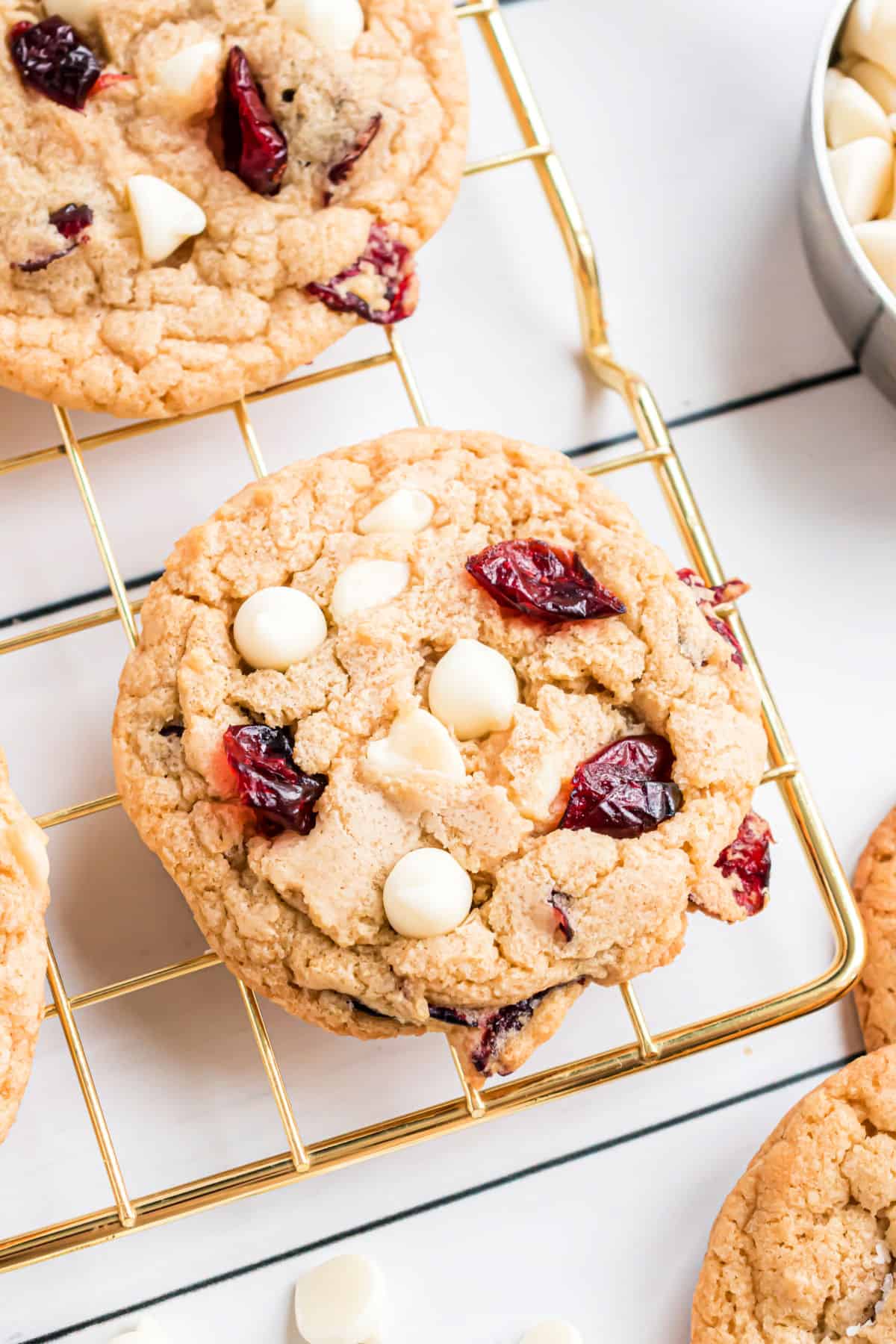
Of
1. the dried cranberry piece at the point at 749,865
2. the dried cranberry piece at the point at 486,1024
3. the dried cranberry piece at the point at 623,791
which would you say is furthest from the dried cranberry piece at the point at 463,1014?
the dried cranberry piece at the point at 749,865

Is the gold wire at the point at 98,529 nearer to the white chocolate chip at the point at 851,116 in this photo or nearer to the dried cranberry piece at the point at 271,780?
the dried cranberry piece at the point at 271,780

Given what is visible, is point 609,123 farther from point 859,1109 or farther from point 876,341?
point 859,1109

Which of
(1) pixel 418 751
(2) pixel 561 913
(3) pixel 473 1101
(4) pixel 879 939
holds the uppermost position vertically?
(1) pixel 418 751

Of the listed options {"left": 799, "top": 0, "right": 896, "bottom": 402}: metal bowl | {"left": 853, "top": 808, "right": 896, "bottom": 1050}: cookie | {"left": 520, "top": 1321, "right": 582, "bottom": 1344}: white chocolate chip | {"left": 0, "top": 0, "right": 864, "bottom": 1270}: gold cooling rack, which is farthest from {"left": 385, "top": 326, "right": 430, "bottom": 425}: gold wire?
{"left": 520, "top": 1321, "right": 582, "bottom": 1344}: white chocolate chip

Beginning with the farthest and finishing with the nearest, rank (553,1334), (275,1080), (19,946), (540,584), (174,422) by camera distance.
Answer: (174,422) < (553,1334) < (275,1080) < (540,584) < (19,946)

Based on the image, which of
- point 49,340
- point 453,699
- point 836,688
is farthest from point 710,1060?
point 49,340

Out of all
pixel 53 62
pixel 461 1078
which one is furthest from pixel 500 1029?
pixel 53 62

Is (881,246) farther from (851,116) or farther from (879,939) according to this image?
(879,939)

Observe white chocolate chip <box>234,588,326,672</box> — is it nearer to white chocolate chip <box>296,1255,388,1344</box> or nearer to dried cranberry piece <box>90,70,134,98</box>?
dried cranberry piece <box>90,70,134,98</box>
